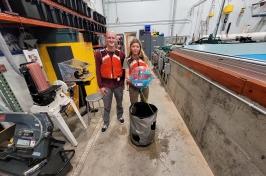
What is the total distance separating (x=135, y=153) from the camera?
5.11 feet

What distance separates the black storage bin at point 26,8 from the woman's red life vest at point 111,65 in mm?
1033

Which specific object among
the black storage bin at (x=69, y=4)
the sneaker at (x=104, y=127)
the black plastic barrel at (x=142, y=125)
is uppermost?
the black storage bin at (x=69, y=4)

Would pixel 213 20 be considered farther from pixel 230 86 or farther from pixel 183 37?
pixel 230 86

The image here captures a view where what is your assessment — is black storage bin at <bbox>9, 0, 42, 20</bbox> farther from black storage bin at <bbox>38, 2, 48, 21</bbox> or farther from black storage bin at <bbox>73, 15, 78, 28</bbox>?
black storage bin at <bbox>73, 15, 78, 28</bbox>

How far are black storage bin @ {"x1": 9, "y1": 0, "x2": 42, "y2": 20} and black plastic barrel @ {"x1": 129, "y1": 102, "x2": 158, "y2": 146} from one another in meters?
1.76

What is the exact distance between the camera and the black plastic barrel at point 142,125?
1.43m

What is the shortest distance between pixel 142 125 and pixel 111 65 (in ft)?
2.76

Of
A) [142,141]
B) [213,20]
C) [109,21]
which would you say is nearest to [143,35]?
[109,21]

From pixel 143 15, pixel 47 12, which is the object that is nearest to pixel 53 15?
pixel 47 12

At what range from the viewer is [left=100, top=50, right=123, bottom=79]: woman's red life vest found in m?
1.61

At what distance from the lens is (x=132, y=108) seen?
5.42 feet

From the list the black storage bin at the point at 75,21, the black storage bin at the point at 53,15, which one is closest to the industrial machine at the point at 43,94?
the black storage bin at the point at 53,15

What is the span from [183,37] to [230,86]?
6.97 m

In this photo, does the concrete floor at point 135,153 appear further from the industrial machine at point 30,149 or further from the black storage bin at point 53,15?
the black storage bin at point 53,15
